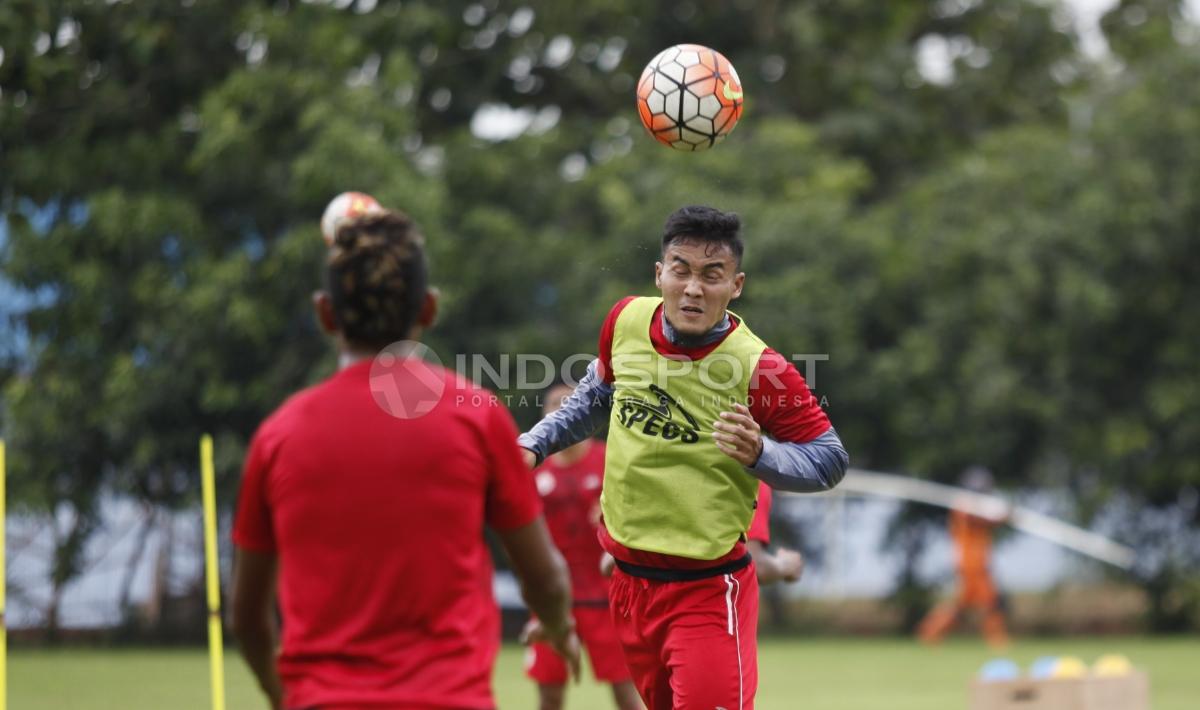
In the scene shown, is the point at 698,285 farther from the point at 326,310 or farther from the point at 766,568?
the point at 326,310

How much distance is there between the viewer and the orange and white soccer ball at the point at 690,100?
21.3 ft

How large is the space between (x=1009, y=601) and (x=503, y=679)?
32.9 feet

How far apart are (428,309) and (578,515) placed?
22.2ft

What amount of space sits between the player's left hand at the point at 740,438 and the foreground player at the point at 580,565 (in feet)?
12.5

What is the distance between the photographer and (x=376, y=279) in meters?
3.56

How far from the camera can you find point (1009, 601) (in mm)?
22516

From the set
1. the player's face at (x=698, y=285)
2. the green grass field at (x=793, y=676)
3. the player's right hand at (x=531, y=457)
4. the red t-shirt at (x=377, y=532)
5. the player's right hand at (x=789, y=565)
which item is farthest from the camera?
the green grass field at (x=793, y=676)

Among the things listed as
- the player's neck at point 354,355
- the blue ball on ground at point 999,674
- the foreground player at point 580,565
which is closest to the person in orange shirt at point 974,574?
the blue ball on ground at point 999,674

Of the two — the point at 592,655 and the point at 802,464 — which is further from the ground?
the point at 802,464

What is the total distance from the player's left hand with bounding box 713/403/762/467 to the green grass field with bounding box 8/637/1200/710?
7.64 meters

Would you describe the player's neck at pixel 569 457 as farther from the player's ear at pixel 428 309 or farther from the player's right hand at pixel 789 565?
the player's ear at pixel 428 309

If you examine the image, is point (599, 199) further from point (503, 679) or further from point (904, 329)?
point (503, 679)

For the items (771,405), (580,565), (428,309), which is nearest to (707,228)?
(771,405)

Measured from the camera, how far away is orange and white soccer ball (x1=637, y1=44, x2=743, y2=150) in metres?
6.48
